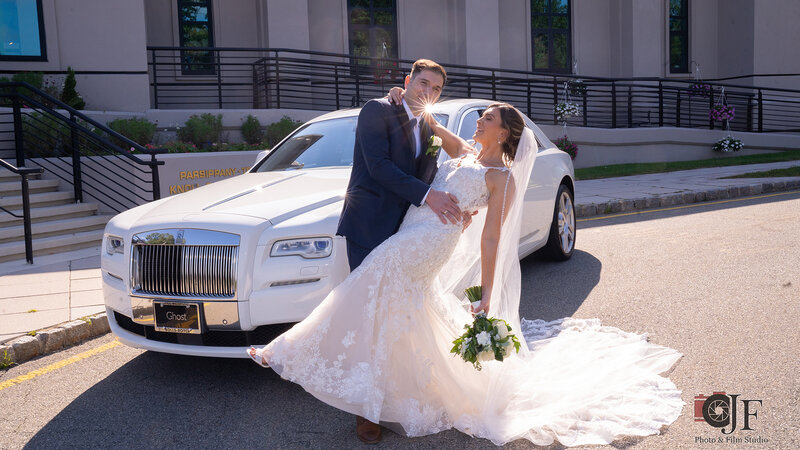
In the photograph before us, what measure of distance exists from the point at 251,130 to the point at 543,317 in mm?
10054

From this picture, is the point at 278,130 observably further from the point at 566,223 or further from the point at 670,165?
the point at 670,165

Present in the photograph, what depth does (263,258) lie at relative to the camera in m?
4.23

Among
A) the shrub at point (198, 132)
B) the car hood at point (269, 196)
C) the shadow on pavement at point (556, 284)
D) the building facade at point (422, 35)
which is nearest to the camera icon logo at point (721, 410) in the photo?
the shadow on pavement at point (556, 284)

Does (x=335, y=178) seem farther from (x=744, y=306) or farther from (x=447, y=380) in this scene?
(x=744, y=306)

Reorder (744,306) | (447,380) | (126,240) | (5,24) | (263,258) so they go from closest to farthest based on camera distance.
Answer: (447,380), (263,258), (126,240), (744,306), (5,24)

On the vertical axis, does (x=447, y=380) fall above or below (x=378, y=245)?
below

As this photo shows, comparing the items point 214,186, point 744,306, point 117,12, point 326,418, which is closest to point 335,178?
point 214,186

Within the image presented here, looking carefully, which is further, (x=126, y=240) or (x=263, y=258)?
(x=126, y=240)

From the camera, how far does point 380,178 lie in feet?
12.3

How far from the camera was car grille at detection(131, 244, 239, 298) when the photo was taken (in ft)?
13.9

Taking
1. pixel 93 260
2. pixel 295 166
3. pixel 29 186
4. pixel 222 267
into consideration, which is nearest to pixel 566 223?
pixel 295 166

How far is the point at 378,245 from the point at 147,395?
72.7 inches

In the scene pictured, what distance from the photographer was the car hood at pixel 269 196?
14.9 feet

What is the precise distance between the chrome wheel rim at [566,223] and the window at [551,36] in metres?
15.7
